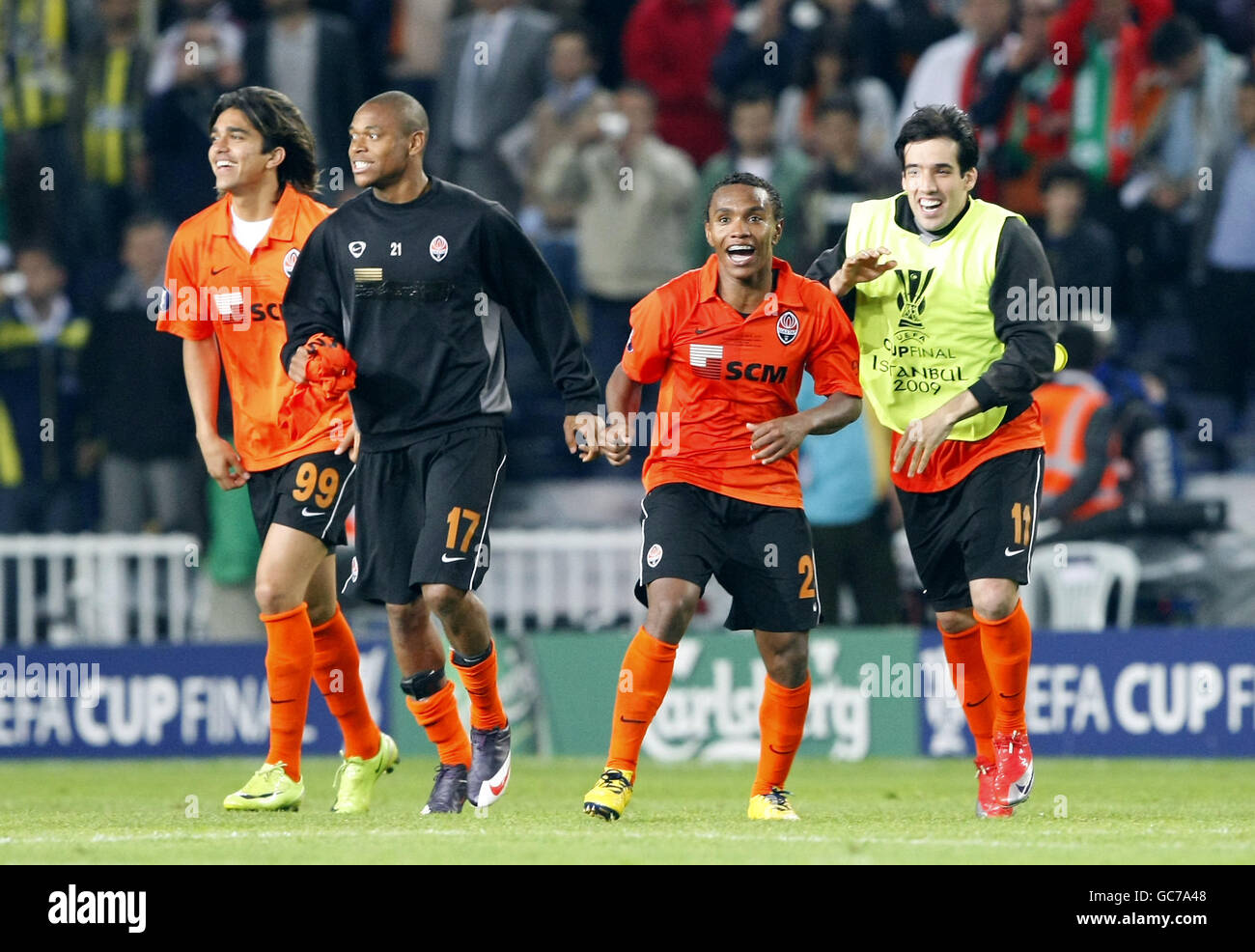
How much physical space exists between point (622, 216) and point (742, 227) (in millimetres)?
6542

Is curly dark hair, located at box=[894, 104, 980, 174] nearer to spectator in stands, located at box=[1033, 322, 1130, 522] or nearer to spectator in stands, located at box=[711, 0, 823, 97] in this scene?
spectator in stands, located at box=[1033, 322, 1130, 522]

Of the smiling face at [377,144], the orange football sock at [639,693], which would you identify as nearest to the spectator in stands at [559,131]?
the smiling face at [377,144]

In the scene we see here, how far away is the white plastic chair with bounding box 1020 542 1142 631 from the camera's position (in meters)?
12.0

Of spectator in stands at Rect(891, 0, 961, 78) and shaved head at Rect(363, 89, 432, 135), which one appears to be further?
spectator in stands at Rect(891, 0, 961, 78)

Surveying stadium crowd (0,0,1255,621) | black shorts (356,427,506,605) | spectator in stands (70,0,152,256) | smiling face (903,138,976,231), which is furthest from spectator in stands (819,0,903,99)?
black shorts (356,427,506,605)

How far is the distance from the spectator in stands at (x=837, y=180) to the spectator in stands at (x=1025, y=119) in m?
0.74

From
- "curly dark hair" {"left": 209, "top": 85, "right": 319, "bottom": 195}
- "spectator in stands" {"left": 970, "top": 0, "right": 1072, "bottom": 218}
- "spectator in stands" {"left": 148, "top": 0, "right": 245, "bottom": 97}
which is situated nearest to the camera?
"curly dark hair" {"left": 209, "top": 85, "right": 319, "bottom": 195}

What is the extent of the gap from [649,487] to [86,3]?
9558mm

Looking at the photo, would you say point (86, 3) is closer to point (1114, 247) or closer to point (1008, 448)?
point (1114, 247)

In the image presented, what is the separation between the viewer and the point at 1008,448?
725 cm

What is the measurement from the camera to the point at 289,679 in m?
7.51

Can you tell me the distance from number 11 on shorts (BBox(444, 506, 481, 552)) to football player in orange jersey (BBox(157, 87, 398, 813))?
0.57m
